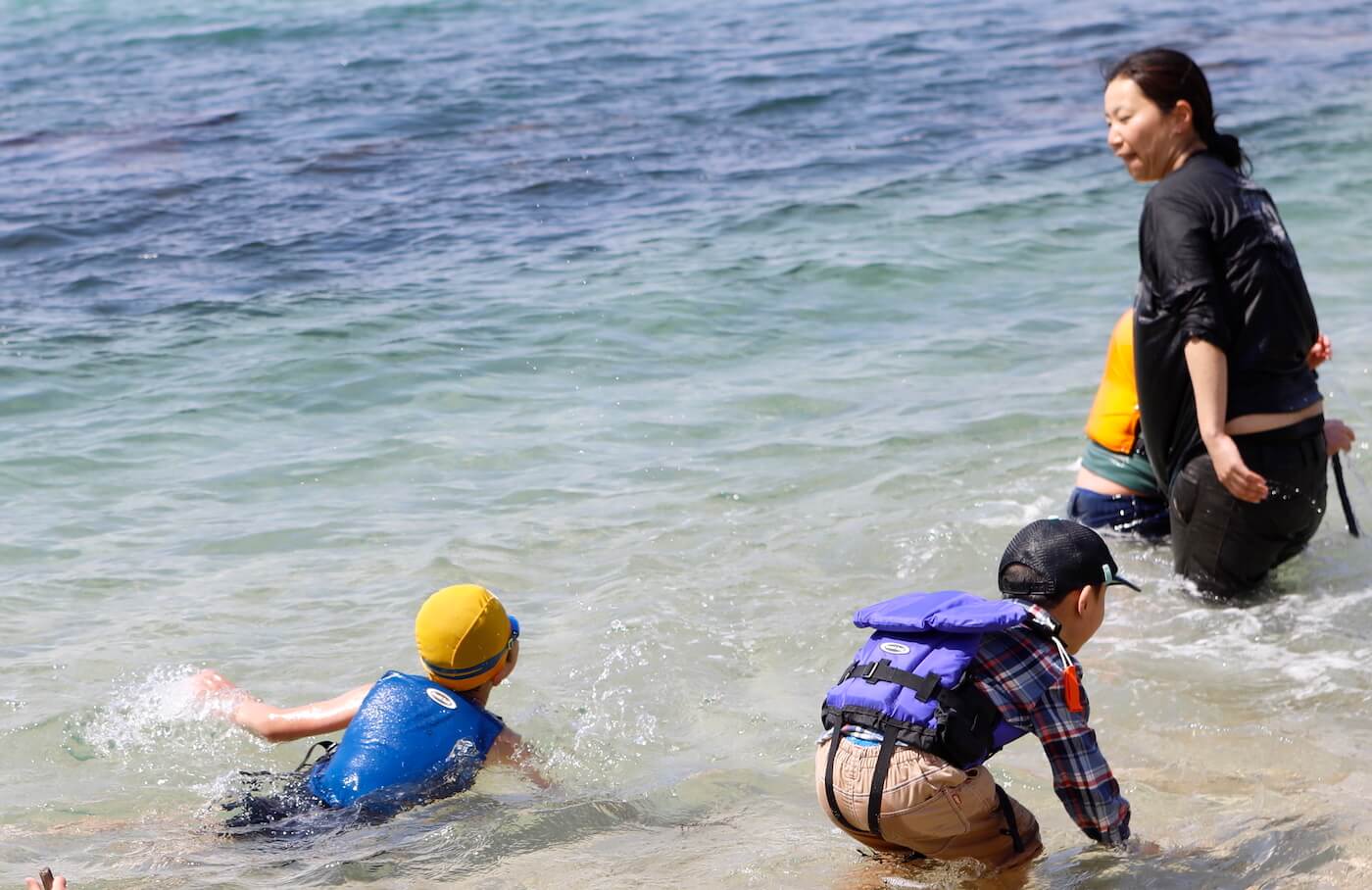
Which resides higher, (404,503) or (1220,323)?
→ (1220,323)

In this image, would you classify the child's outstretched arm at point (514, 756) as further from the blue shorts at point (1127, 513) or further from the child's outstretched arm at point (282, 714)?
the blue shorts at point (1127, 513)

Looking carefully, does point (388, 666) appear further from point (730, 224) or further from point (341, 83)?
point (341, 83)

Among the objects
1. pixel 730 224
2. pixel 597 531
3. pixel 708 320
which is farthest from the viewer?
pixel 730 224

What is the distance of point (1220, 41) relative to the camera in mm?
20516

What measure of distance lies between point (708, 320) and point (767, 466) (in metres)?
2.57

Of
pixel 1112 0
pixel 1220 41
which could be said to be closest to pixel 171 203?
pixel 1220 41

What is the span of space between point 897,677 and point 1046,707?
0.33 m

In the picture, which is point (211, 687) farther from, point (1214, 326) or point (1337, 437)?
point (1337, 437)

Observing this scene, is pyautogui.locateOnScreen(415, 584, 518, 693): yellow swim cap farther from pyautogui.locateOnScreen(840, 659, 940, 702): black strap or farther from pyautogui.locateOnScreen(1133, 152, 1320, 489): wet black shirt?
pyautogui.locateOnScreen(1133, 152, 1320, 489): wet black shirt

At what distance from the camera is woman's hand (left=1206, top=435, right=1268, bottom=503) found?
14.2ft

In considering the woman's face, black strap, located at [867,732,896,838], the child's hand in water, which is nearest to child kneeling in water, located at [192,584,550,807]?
the child's hand in water

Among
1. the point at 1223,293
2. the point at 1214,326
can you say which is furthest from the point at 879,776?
the point at 1223,293

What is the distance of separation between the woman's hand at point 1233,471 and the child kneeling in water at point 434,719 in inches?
81.0

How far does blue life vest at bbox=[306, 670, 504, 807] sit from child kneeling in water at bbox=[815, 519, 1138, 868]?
3.84 feet
